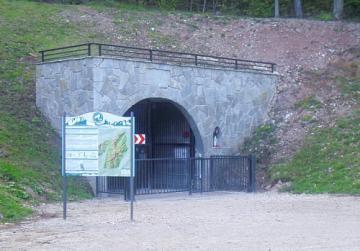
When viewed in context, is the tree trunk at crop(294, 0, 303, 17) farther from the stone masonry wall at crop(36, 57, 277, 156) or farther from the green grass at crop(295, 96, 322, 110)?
the green grass at crop(295, 96, 322, 110)

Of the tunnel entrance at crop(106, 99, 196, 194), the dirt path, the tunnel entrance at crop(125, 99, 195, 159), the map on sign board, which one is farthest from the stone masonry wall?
the map on sign board

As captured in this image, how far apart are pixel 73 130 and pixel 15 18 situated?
1921 cm

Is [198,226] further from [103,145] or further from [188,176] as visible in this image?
[188,176]

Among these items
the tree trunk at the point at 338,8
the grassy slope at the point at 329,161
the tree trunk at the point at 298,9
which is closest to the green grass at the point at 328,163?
the grassy slope at the point at 329,161

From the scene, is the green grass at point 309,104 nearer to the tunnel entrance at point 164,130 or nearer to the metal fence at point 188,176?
the metal fence at point 188,176

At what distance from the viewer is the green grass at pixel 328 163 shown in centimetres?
2627

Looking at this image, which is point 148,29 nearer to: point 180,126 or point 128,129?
point 180,126

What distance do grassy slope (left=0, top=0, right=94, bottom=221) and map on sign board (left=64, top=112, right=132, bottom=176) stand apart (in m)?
2.08

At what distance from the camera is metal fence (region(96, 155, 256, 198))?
26844 millimetres

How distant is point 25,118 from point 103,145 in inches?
380

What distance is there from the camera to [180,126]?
3247cm

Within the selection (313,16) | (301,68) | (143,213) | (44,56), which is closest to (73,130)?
(143,213)

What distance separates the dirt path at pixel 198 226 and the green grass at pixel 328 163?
6.27 feet

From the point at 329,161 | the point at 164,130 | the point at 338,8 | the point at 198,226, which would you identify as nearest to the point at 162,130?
A: the point at 164,130
